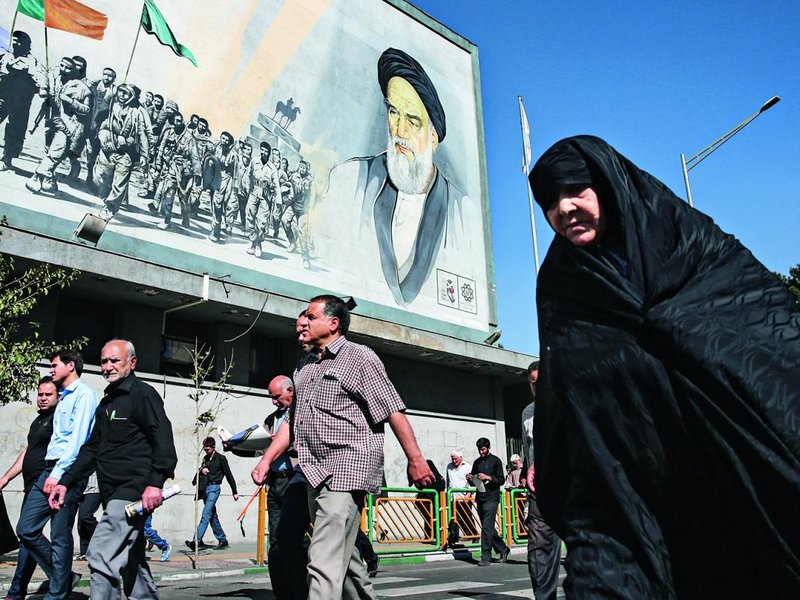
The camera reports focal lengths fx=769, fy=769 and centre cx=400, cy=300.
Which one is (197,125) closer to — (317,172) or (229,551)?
(317,172)

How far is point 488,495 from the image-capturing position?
12555mm

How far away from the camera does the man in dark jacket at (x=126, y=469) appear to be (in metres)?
4.57

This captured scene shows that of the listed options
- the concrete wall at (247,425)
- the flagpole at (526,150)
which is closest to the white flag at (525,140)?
the flagpole at (526,150)

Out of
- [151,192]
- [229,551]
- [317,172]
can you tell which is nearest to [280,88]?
[317,172]

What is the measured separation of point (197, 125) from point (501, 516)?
11246mm

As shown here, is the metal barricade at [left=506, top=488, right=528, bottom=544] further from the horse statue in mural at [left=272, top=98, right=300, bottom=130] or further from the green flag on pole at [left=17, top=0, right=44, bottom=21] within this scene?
the green flag on pole at [left=17, top=0, right=44, bottom=21]

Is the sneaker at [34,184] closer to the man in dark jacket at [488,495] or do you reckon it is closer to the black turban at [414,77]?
the man in dark jacket at [488,495]

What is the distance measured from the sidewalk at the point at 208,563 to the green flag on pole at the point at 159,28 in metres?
11.3

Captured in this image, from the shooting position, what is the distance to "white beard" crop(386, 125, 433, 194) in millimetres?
24203

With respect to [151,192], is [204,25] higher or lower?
higher

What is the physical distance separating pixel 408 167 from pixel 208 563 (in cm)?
1632

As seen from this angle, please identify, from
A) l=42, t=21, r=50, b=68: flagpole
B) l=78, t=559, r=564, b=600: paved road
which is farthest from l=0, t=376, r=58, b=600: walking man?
l=42, t=21, r=50, b=68: flagpole

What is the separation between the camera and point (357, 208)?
2248cm

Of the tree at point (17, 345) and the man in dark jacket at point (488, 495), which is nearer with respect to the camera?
the tree at point (17, 345)
